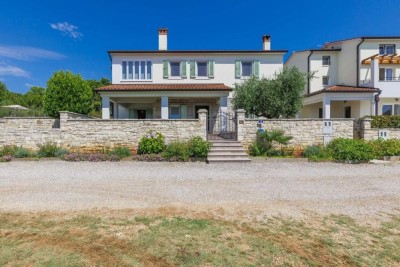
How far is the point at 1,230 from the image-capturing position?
3.82 m

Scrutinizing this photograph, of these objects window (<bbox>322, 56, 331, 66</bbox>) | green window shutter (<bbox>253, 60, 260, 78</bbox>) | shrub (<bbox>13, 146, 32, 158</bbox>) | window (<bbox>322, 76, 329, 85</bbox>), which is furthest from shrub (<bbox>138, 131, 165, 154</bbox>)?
window (<bbox>322, 56, 331, 66</bbox>)

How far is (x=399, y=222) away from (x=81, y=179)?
882 centimetres

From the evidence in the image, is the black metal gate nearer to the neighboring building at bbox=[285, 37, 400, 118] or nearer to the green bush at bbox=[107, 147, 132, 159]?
the green bush at bbox=[107, 147, 132, 159]

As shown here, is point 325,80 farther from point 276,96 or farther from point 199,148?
point 199,148

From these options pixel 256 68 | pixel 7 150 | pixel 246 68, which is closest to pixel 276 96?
pixel 256 68

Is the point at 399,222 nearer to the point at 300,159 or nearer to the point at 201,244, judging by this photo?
the point at 201,244

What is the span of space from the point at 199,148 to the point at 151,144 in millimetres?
2781

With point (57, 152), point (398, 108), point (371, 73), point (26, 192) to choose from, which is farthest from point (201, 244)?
point (398, 108)

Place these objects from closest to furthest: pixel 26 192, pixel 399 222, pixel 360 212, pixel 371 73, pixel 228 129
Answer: pixel 399 222
pixel 360 212
pixel 26 192
pixel 228 129
pixel 371 73

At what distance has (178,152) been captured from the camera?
37.2ft

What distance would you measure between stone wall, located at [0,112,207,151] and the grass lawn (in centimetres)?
824

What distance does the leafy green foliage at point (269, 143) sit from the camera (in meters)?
12.3

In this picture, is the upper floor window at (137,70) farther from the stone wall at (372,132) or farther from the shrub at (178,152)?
the stone wall at (372,132)

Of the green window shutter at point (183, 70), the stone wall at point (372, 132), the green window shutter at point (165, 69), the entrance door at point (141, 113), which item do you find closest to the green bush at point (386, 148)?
the stone wall at point (372, 132)
